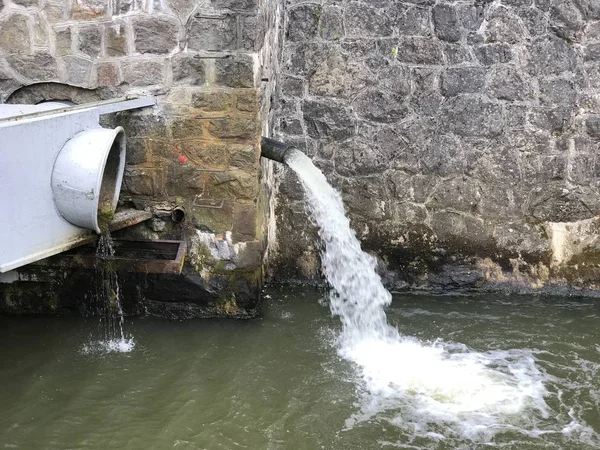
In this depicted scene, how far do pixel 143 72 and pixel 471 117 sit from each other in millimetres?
2254

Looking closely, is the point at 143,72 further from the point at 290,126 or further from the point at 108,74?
the point at 290,126

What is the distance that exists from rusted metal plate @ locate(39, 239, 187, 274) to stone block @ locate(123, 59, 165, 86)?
1012 mm

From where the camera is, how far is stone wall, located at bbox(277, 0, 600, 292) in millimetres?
4770

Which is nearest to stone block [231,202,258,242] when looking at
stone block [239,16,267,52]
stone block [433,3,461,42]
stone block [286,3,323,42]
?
stone block [239,16,267,52]

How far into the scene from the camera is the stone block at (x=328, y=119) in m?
5.02

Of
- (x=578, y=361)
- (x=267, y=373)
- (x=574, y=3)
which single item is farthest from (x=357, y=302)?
(x=574, y=3)

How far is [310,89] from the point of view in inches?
197

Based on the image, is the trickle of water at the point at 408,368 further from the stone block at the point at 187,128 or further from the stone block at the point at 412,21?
the stone block at the point at 412,21

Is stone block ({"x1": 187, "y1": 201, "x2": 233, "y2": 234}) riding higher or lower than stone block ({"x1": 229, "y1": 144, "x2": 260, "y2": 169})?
lower

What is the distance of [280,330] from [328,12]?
2.21 m

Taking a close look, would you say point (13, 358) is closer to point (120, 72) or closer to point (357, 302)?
point (120, 72)

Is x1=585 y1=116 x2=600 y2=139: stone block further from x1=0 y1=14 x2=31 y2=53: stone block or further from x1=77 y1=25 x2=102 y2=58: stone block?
x1=0 y1=14 x2=31 y2=53: stone block

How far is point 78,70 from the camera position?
14.2ft

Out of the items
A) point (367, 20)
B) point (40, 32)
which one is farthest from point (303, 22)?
point (40, 32)
